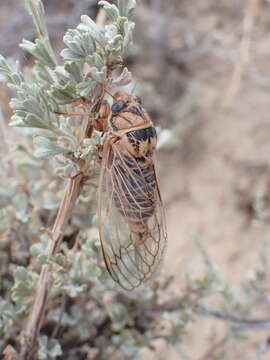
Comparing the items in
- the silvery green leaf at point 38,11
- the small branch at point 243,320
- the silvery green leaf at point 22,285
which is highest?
the silvery green leaf at point 38,11

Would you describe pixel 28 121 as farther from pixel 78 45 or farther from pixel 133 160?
pixel 133 160

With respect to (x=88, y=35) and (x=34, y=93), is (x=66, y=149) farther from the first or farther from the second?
(x=88, y=35)

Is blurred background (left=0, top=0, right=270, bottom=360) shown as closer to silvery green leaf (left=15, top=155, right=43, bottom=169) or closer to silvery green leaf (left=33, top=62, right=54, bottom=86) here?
silvery green leaf (left=15, top=155, right=43, bottom=169)

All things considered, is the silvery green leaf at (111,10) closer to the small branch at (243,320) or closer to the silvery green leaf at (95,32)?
the silvery green leaf at (95,32)

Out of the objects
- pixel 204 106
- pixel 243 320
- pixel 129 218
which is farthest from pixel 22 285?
pixel 204 106

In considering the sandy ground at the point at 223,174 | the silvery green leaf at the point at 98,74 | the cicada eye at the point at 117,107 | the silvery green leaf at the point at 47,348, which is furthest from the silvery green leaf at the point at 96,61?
the sandy ground at the point at 223,174

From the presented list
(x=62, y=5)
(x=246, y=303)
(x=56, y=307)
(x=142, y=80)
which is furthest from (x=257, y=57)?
(x=56, y=307)
